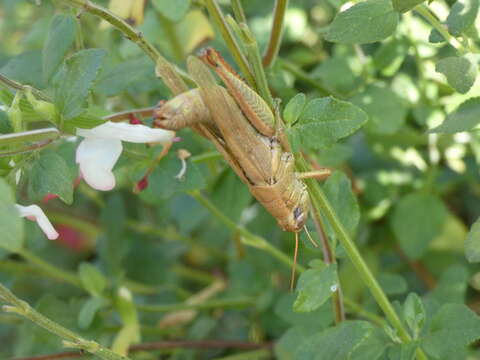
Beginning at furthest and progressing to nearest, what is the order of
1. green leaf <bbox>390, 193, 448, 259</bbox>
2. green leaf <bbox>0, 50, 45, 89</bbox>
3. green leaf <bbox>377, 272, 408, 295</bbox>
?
green leaf <bbox>390, 193, 448, 259</bbox> → green leaf <bbox>377, 272, 408, 295</bbox> → green leaf <bbox>0, 50, 45, 89</bbox>

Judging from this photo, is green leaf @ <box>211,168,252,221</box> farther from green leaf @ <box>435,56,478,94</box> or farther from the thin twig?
green leaf @ <box>435,56,478,94</box>

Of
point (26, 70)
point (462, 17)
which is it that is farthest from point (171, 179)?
point (462, 17)

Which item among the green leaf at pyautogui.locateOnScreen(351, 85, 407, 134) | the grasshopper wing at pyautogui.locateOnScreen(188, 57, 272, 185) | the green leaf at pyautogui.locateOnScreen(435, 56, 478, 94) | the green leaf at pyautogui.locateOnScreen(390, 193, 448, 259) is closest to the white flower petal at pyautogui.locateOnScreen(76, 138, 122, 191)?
the grasshopper wing at pyautogui.locateOnScreen(188, 57, 272, 185)

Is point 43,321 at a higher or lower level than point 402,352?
higher

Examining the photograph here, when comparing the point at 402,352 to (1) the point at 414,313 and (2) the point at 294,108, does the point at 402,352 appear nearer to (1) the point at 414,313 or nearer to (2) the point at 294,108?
(1) the point at 414,313

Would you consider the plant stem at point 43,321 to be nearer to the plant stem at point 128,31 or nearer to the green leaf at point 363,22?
the plant stem at point 128,31

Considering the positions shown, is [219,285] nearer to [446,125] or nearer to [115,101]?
[115,101]

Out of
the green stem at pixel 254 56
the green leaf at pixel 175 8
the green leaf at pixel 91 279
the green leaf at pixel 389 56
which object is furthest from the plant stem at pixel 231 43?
the green leaf at pixel 91 279
